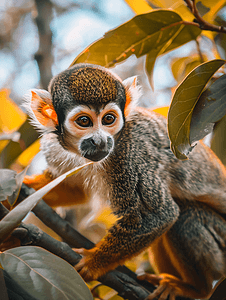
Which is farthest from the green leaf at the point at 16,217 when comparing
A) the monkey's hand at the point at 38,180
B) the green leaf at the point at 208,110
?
the monkey's hand at the point at 38,180

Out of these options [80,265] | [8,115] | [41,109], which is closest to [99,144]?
[41,109]

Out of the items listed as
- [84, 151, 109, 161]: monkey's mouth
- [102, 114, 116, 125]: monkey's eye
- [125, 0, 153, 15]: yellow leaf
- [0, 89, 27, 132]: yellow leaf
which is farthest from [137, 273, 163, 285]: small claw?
[125, 0, 153, 15]: yellow leaf

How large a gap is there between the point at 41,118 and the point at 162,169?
0.98m

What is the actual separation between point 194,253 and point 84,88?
1453 mm

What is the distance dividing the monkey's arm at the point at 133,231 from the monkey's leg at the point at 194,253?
0.23 m

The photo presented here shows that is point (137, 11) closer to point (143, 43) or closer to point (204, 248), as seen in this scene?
point (143, 43)

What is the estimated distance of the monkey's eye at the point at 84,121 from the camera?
174 centimetres

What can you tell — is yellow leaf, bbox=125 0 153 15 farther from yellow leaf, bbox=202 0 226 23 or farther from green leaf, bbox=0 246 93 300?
green leaf, bbox=0 246 93 300

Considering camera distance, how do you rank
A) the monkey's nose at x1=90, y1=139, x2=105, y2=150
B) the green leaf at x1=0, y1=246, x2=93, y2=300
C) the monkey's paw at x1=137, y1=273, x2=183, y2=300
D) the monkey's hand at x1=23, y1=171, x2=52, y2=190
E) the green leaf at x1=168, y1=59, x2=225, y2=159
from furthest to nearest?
the monkey's hand at x1=23, y1=171, x2=52, y2=190, the monkey's paw at x1=137, y1=273, x2=183, y2=300, the monkey's nose at x1=90, y1=139, x2=105, y2=150, the green leaf at x1=168, y1=59, x2=225, y2=159, the green leaf at x1=0, y1=246, x2=93, y2=300

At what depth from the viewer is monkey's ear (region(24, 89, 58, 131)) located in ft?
6.15

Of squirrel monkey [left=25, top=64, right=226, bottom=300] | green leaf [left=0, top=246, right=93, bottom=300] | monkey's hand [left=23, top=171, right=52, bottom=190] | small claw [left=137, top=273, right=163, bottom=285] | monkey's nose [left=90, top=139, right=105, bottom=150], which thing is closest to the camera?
green leaf [left=0, top=246, right=93, bottom=300]

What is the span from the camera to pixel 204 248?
6.77 ft


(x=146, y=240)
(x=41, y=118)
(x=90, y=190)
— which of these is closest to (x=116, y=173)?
(x=90, y=190)

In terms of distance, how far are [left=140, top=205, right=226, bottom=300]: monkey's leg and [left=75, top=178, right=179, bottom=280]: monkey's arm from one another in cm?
23
